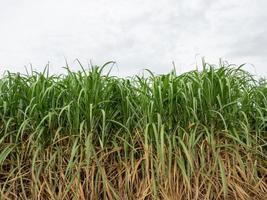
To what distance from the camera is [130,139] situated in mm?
2506

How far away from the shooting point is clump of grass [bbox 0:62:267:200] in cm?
235

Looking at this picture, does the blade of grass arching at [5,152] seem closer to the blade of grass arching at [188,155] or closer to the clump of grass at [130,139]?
the clump of grass at [130,139]

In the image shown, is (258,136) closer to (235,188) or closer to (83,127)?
(235,188)

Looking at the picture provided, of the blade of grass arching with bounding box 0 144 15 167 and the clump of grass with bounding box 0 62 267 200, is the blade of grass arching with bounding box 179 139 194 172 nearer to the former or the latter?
the clump of grass with bounding box 0 62 267 200

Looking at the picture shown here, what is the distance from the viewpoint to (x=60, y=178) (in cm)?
240

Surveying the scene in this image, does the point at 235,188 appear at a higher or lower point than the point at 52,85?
lower

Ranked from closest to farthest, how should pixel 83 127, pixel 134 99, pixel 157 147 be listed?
pixel 157 147
pixel 83 127
pixel 134 99

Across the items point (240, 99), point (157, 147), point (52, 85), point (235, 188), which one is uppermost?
point (52, 85)

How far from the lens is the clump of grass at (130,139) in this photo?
2.35 metres

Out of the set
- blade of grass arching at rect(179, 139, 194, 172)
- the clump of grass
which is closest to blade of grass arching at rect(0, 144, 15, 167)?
the clump of grass

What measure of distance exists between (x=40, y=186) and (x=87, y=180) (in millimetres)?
289

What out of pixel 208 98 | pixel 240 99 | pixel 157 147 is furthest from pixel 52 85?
pixel 240 99

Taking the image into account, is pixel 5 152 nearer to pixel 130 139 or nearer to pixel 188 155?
pixel 130 139

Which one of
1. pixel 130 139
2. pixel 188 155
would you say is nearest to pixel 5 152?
pixel 130 139
